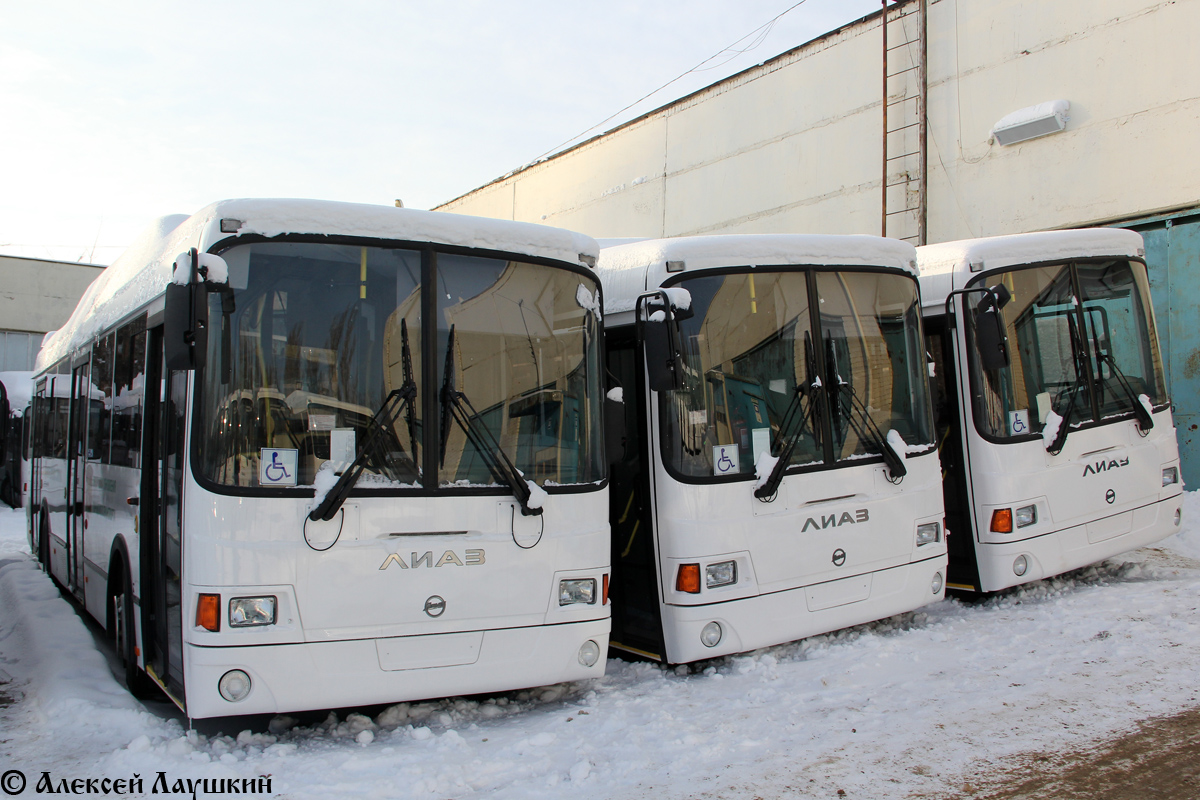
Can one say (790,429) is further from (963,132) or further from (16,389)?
(16,389)

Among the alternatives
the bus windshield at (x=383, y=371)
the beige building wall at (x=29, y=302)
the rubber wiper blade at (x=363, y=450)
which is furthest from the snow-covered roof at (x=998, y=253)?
the beige building wall at (x=29, y=302)

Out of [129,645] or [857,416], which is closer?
[129,645]

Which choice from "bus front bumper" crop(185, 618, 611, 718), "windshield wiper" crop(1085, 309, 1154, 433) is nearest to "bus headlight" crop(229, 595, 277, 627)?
"bus front bumper" crop(185, 618, 611, 718)

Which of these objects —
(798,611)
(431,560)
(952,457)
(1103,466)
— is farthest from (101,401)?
(1103,466)

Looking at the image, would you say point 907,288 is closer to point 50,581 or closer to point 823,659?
point 823,659

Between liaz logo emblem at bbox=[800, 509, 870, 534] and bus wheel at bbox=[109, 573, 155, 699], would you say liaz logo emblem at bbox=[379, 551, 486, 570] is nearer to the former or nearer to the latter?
bus wheel at bbox=[109, 573, 155, 699]

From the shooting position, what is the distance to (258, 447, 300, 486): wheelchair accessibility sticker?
4.28 meters

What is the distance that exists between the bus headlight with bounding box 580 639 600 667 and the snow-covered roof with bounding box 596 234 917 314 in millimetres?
2229

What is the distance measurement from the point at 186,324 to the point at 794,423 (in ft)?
11.6

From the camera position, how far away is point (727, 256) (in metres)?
5.85

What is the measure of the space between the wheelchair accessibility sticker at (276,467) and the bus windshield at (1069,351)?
5.06 metres

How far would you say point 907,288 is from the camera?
6.56 m

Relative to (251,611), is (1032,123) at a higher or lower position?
higher

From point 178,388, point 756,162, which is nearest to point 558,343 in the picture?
point 178,388
